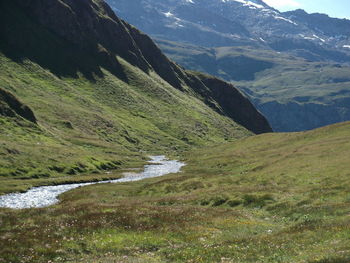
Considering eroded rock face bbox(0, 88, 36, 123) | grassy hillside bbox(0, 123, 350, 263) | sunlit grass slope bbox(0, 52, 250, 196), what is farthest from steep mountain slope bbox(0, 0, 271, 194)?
grassy hillside bbox(0, 123, 350, 263)

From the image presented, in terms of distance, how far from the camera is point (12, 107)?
10438cm

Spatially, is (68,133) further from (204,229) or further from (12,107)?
(204,229)

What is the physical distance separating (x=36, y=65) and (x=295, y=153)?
138867 millimetres

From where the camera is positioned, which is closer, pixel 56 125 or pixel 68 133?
pixel 68 133

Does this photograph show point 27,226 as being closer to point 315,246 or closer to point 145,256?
point 145,256

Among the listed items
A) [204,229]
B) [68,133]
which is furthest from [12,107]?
[204,229]

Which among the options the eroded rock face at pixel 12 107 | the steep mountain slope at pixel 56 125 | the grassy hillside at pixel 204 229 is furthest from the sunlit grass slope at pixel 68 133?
the grassy hillside at pixel 204 229

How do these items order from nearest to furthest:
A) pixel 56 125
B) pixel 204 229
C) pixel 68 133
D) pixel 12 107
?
pixel 204 229
pixel 12 107
pixel 68 133
pixel 56 125

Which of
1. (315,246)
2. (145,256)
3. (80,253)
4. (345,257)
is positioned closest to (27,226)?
(80,253)

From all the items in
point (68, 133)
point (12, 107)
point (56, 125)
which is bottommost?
point (68, 133)

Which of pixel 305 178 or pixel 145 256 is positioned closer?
pixel 145 256

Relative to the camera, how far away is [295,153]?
84.4m

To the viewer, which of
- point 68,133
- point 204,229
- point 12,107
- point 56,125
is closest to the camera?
point 204,229

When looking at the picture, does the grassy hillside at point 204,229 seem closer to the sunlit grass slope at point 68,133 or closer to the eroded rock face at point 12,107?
the sunlit grass slope at point 68,133
